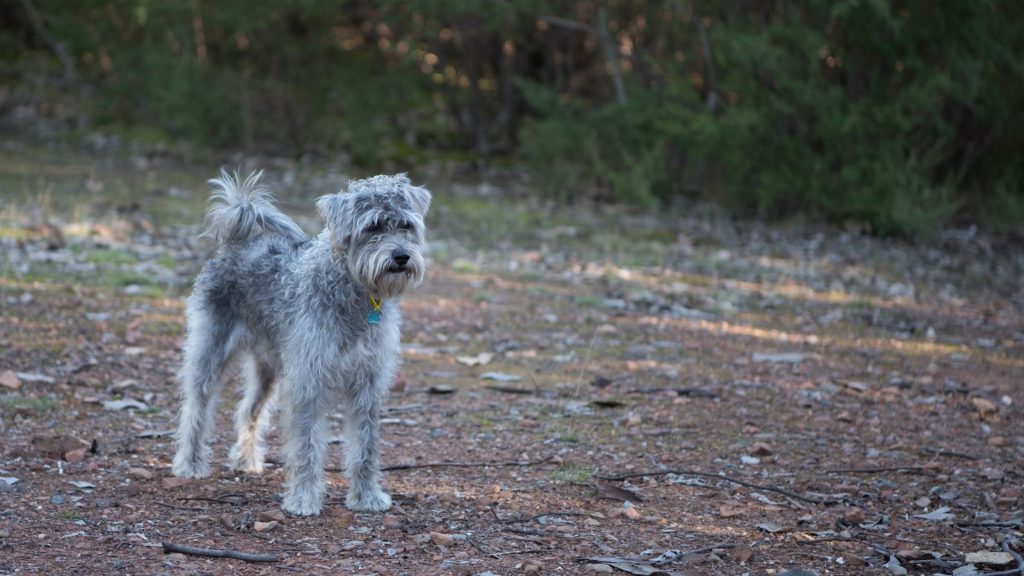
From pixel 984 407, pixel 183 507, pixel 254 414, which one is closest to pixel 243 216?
pixel 254 414

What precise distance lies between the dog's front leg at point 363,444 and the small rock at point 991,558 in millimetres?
2975

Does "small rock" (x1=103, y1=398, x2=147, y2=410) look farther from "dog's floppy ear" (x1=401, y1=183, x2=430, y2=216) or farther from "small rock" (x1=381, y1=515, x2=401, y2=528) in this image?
"dog's floppy ear" (x1=401, y1=183, x2=430, y2=216)

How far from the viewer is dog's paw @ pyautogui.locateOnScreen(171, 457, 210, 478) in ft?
21.7

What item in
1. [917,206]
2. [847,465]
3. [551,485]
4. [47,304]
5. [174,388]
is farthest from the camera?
[917,206]

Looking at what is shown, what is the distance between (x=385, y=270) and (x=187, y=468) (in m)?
1.78

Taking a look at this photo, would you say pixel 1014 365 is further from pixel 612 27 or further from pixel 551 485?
pixel 612 27

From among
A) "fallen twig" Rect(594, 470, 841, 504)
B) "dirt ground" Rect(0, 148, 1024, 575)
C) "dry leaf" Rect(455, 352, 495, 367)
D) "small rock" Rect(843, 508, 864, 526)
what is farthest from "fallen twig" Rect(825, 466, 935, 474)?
"dry leaf" Rect(455, 352, 495, 367)

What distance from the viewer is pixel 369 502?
20.4 ft

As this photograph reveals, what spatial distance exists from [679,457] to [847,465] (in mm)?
1056

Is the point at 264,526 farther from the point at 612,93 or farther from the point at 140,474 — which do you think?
the point at 612,93

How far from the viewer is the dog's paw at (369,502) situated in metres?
6.20

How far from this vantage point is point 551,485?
6742mm

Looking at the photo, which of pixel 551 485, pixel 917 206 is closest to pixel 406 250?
pixel 551 485

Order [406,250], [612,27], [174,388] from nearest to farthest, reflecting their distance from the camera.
→ [406,250]
[174,388]
[612,27]
